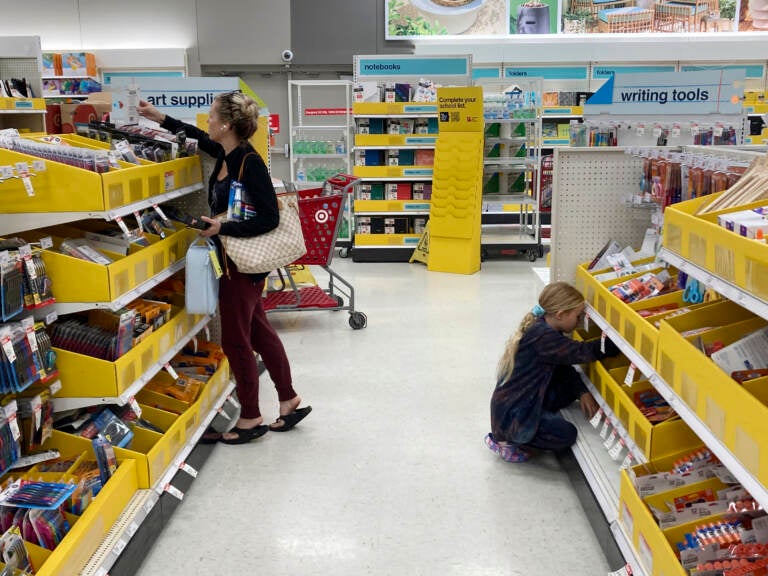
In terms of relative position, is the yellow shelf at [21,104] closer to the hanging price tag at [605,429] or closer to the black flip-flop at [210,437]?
the black flip-flop at [210,437]

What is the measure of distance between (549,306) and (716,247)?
143 centimetres

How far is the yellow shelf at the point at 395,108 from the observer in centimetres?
895

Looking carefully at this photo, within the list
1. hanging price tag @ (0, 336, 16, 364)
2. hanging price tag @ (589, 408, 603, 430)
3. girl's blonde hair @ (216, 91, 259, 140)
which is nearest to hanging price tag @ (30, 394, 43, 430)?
hanging price tag @ (0, 336, 16, 364)

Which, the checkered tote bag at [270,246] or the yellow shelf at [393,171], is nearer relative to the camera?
the checkered tote bag at [270,246]

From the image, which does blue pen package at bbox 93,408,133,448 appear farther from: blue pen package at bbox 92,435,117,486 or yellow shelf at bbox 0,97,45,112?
yellow shelf at bbox 0,97,45,112

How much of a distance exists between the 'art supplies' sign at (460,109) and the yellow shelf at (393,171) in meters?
0.71

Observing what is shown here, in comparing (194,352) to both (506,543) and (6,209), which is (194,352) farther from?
(506,543)

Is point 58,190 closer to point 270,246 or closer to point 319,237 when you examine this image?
point 270,246

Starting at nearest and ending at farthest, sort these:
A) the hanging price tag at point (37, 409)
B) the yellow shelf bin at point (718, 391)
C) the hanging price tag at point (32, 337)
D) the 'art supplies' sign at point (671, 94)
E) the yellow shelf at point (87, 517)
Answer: the yellow shelf bin at point (718, 391) → the yellow shelf at point (87, 517) → the hanging price tag at point (32, 337) → the hanging price tag at point (37, 409) → the 'art supplies' sign at point (671, 94)

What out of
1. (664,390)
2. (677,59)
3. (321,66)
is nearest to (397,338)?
(664,390)

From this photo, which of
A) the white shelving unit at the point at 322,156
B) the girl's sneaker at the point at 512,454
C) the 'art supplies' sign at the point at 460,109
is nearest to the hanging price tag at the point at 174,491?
the girl's sneaker at the point at 512,454

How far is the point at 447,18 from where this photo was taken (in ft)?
41.2

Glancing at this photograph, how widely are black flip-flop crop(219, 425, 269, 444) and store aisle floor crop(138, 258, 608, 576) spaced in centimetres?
4

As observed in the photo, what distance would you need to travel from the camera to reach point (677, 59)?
484 inches
